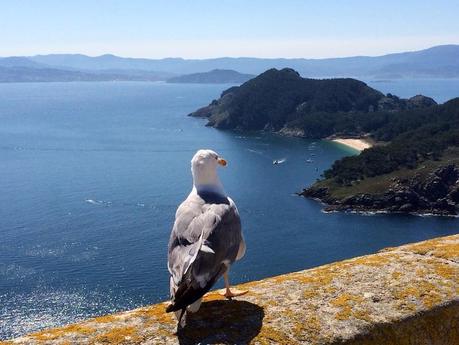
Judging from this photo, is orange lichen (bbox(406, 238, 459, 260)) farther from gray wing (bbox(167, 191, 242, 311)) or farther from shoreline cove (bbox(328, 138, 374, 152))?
shoreline cove (bbox(328, 138, 374, 152))

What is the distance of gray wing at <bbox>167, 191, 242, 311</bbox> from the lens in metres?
4.68

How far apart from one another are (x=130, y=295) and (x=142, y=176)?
224 feet

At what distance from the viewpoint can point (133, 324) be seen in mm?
4293

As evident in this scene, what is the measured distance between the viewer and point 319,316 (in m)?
4.32

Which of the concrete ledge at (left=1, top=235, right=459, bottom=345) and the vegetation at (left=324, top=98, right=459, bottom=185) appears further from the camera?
the vegetation at (left=324, top=98, right=459, bottom=185)

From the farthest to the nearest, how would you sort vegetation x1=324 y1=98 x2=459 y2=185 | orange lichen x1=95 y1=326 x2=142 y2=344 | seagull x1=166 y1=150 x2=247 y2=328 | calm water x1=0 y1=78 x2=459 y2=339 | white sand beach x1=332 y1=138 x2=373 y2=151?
white sand beach x1=332 y1=138 x2=373 y2=151
vegetation x1=324 y1=98 x2=459 y2=185
calm water x1=0 y1=78 x2=459 y2=339
seagull x1=166 y1=150 x2=247 y2=328
orange lichen x1=95 y1=326 x2=142 y2=344

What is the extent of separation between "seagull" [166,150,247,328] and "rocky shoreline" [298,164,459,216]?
9653 centimetres

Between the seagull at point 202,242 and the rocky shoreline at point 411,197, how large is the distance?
96.5 m

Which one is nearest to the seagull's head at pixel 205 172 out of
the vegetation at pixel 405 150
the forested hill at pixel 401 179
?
the forested hill at pixel 401 179

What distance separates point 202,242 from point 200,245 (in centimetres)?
7

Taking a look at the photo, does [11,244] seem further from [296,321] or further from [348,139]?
[348,139]

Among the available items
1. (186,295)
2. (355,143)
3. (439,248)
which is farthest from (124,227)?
(355,143)

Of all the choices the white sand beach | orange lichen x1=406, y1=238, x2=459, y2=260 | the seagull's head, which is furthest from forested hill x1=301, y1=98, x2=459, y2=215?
the seagull's head

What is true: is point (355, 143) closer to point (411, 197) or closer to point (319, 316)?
point (411, 197)
